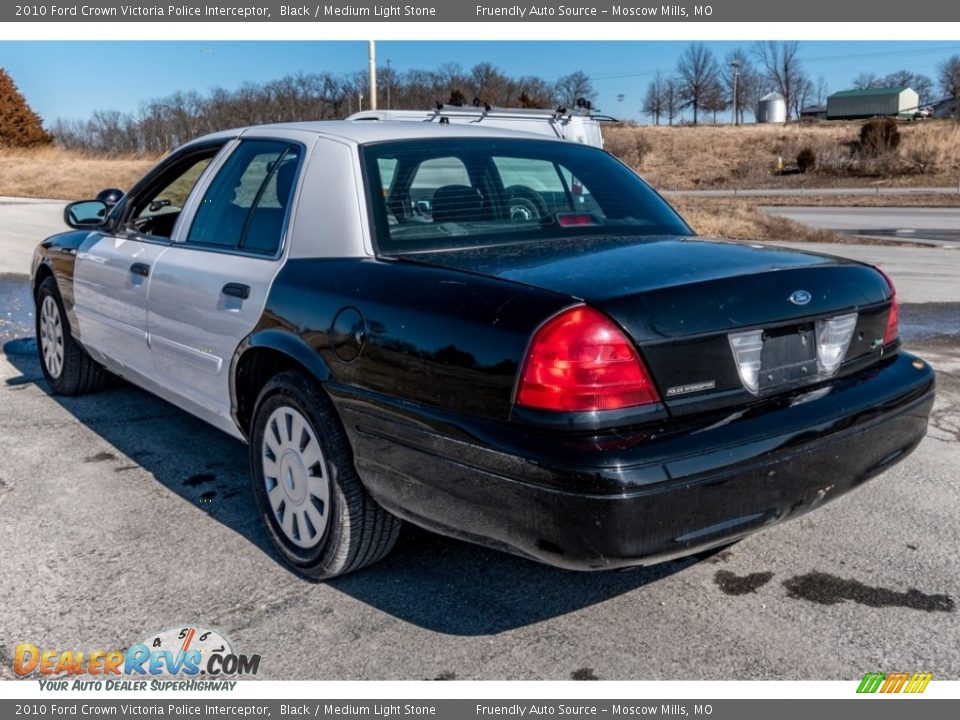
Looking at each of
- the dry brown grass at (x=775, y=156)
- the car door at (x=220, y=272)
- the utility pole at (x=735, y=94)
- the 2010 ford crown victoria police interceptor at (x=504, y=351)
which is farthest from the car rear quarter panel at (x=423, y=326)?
the utility pole at (x=735, y=94)

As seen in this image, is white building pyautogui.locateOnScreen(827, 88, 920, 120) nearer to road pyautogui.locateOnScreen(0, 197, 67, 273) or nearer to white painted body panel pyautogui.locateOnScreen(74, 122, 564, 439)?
road pyautogui.locateOnScreen(0, 197, 67, 273)

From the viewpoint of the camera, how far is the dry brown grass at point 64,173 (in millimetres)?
33312

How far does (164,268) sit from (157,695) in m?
2.11

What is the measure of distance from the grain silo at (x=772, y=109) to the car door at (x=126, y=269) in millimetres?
95804

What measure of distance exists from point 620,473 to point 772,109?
9901 centimetres

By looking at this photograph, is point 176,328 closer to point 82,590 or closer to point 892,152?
point 82,590

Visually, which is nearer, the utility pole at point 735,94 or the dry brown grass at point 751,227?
the dry brown grass at point 751,227

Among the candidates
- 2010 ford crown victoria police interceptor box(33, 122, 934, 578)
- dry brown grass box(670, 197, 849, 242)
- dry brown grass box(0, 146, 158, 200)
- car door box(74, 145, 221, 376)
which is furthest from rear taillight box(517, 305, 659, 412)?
dry brown grass box(0, 146, 158, 200)

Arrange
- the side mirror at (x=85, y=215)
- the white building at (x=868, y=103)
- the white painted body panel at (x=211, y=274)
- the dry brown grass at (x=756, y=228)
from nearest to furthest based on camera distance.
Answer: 1. the white painted body panel at (x=211, y=274)
2. the side mirror at (x=85, y=215)
3. the dry brown grass at (x=756, y=228)
4. the white building at (x=868, y=103)

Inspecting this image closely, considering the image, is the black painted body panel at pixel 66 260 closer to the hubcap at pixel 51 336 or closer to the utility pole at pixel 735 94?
the hubcap at pixel 51 336

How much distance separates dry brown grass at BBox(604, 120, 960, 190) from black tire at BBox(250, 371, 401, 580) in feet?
151

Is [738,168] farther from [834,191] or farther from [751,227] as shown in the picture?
[751,227]

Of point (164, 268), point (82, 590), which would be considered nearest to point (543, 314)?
point (82, 590)

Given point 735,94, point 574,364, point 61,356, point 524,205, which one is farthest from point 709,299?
point 735,94
